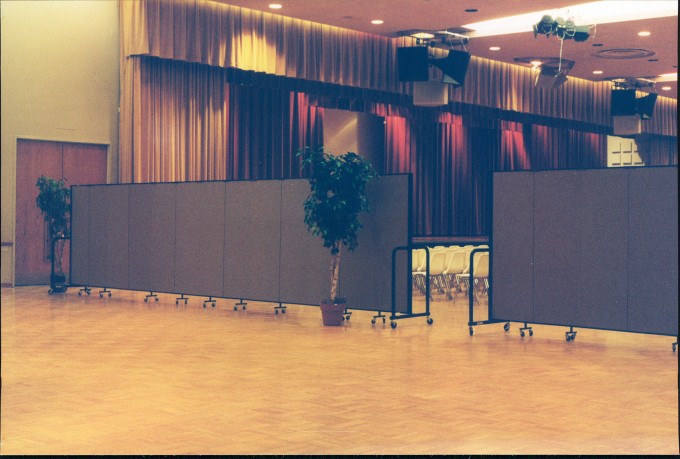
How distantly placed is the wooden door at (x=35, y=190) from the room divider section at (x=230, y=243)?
1.30 metres

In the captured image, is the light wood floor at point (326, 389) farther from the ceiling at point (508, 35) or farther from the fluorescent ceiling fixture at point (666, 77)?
the fluorescent ceiling fixture at point (666, 77)

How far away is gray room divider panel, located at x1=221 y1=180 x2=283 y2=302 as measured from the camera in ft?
35.1

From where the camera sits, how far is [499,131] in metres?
22.6

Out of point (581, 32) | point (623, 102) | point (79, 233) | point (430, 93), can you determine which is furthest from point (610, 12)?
point (79, 233)

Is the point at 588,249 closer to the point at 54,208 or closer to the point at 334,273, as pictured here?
the point at 334,273

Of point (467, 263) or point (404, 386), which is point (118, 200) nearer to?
point (467, 263)

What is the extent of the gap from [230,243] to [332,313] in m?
2.19

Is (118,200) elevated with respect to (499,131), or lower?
lower

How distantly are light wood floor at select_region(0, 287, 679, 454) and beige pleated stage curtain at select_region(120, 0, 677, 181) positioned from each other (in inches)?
216

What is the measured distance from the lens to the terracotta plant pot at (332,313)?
953cm

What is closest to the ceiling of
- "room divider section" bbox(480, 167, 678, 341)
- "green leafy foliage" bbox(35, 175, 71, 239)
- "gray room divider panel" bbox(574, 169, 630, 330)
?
"green leafy foliage" bbox(35, 175, 71, 239)

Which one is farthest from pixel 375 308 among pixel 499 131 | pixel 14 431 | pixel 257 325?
pixel 499 131

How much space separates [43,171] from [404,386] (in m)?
9.88

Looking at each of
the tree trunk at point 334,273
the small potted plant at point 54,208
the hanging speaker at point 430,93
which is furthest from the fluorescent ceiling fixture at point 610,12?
the small potted plant at point 54,208
